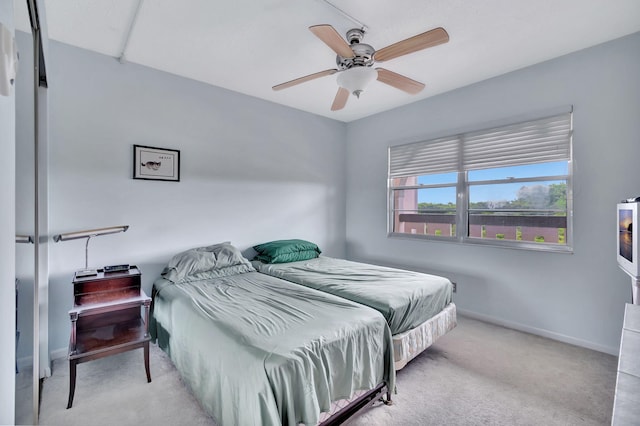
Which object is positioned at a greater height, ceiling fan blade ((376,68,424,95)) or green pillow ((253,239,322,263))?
ceiling fan blade ((376,68,424,95))

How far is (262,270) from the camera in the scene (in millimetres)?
3305

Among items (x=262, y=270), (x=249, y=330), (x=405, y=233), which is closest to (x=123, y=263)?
(x=262, y=270)

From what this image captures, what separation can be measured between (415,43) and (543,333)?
9.83 feet

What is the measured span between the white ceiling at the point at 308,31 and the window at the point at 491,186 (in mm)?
755

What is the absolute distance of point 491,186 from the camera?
3.37 meters

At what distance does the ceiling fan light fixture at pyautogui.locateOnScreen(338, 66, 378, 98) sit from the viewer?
214cm

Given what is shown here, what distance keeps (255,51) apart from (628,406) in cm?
313

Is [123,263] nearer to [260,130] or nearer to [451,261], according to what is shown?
[260,130]

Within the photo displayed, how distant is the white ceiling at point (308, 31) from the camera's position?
82.3 inches

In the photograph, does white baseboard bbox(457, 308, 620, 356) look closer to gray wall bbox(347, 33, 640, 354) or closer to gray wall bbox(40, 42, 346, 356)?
gray wall bbox(347, 33, 640, 354)

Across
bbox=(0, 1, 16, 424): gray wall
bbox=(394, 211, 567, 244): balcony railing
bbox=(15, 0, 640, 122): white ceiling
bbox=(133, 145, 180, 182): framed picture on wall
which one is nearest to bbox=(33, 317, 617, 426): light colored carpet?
bbox=(394, 211, 567, 244): balcony railing

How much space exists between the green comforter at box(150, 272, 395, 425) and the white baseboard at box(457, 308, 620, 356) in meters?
1.98

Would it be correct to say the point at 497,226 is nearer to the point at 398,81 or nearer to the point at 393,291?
the point at 393,291

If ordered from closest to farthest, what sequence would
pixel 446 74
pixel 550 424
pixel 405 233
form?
pixel 550 424 < pixel 446 74 < pixel 405 233
